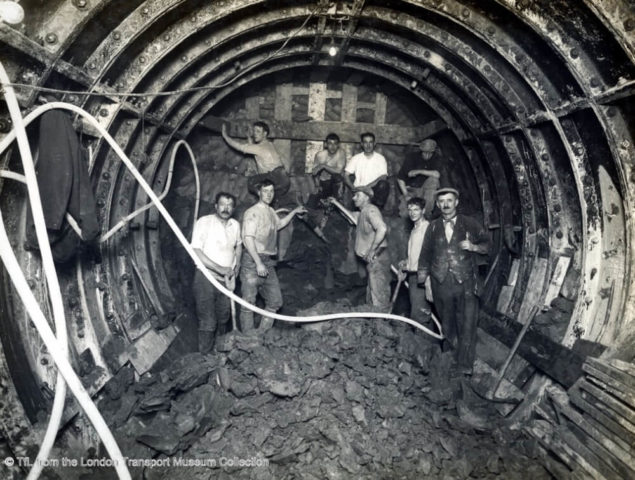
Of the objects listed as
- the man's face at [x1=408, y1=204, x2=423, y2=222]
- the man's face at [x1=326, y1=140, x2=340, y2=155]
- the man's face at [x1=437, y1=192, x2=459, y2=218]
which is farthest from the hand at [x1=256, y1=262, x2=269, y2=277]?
the man's face at [x1=326, y1=140, x2=340, y2=155]

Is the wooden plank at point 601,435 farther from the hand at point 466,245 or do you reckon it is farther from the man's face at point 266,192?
the man's face at point 266,192

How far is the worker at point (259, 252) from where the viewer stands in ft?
20.9

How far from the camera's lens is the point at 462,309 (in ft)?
19.2

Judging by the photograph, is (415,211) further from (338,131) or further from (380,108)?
(380,108)

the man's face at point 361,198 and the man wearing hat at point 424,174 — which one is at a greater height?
the man wearing hat at point 424,174

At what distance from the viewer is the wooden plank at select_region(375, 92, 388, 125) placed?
8898 millimetres

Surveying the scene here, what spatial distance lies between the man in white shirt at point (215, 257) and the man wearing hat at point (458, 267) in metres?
3.12

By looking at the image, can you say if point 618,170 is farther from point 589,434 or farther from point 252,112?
point 252,112

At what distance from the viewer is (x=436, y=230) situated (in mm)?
5930

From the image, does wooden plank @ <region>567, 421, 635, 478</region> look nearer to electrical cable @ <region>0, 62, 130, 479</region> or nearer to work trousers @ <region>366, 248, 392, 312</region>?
work trousers @ <region>366, 248, 392, 312</region>

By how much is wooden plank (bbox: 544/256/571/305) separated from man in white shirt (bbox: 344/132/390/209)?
389 centimetres

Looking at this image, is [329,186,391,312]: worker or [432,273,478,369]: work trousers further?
[329,186,391,312]: worker

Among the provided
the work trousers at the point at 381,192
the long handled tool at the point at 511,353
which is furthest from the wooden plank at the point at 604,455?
the work trousers at the point at 381,192

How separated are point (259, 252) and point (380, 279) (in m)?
Result: 2.16
